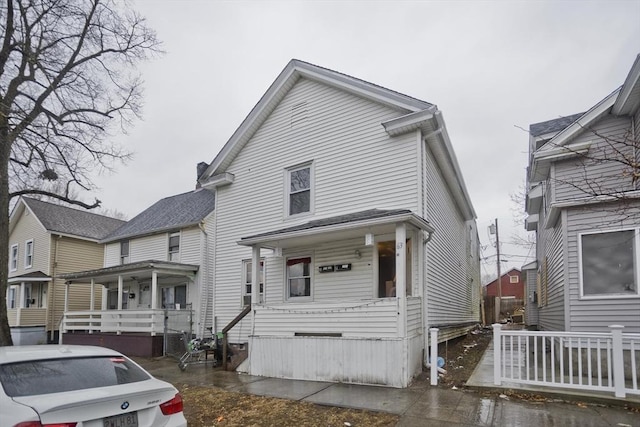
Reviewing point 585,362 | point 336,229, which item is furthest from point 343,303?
point 585,362

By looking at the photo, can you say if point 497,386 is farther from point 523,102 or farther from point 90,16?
point 90,16

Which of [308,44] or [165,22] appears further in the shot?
[308,44]

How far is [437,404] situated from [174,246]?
14.1 meters

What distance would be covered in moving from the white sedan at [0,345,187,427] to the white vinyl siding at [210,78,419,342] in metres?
7.51

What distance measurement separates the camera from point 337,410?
696cm

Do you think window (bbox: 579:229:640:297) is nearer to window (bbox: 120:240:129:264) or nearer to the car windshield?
the car windshield

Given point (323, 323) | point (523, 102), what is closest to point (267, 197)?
point (323, 323)

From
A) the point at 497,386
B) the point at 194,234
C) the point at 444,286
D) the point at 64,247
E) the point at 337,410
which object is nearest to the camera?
the point at 337,410

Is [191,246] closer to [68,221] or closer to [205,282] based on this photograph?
[205,282]

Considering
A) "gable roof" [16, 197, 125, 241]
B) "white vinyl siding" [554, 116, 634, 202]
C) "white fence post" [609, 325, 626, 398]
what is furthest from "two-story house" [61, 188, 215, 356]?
"white fence post" [609, 325, 626, 398]

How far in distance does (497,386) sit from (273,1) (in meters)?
11.7

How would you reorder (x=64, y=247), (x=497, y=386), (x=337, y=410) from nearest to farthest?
(x=337, y=410) → (x=497, y=386) → (x=64, y=247)

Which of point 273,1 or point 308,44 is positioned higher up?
point 308,44

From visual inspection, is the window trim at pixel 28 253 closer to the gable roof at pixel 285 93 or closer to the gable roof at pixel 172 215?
the gable roof at pixel 172 215
